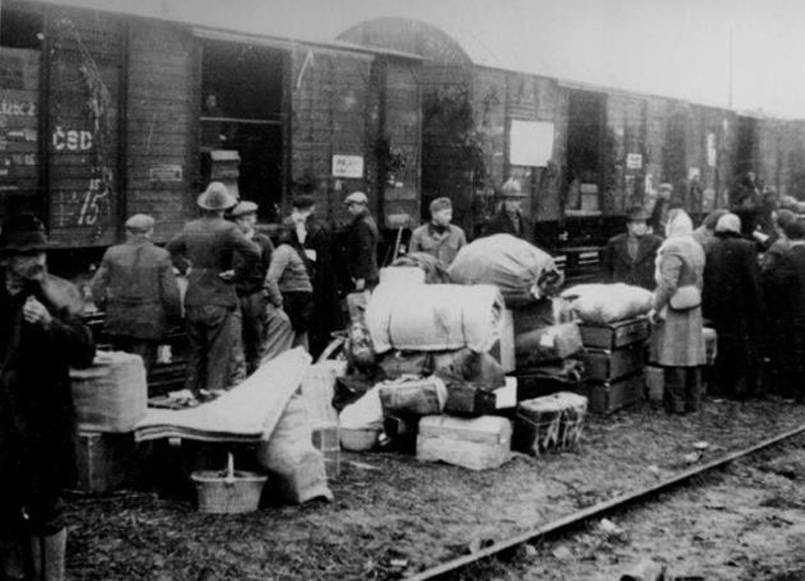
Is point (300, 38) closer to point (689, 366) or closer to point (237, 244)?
point (237, 244)

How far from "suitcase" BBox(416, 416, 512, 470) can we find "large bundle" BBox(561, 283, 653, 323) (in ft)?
8.26

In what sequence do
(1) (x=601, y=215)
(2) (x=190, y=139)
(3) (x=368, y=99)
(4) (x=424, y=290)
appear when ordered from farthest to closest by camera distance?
(1) (x=601, y=215) → (3) (x=368, y=99) → (2) (x=190, y=139) → (4) (x=424, y=290)

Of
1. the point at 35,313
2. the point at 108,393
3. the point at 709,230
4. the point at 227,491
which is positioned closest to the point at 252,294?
the point at 108,393

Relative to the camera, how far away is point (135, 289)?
941 centimetres

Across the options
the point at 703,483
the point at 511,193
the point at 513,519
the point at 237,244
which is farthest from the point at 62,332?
the point at 511,193

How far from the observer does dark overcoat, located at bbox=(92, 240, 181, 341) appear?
9.41 meters

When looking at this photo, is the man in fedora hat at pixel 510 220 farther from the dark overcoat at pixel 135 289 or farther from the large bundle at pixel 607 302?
the dark overcoat at pixel 135 289

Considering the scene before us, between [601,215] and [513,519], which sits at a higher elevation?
[601,215]

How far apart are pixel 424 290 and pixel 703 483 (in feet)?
8.96

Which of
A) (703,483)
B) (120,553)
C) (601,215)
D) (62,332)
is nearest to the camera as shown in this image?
(62,332)

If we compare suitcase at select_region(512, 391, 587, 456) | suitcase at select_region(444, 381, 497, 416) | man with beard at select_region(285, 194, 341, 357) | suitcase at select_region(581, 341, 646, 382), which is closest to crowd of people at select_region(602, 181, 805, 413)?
suitcase at select_region(581, 341, 646, 382)

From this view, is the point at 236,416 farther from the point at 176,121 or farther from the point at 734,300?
the point at 734,300

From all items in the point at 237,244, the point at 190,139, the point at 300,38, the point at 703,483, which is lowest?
the point at 703,483

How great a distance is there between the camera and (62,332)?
514cm
